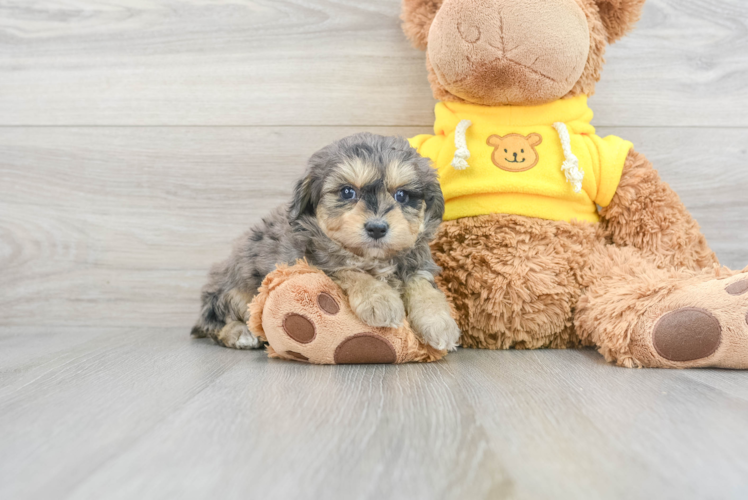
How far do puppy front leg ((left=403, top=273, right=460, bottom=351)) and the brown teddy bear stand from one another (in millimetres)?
249

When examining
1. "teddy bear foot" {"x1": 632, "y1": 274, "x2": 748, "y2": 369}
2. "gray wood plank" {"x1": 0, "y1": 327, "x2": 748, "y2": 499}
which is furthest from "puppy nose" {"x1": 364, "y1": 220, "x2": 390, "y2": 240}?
"teddy bear foot" {"x1": 632, "y1": 274, "x2": 748, "y2": 369}

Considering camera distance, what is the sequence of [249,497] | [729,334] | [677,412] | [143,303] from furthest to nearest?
[143,303] → [729,334] → [677,412] → [249,497]

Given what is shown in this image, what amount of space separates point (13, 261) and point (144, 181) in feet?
2.19

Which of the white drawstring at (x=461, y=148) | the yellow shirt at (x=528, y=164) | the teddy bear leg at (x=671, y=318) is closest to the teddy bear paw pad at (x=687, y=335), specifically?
the teddy bear leg at (x=671, y=318)

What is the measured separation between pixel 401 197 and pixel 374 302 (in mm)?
327

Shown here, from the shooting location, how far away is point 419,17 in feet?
6.59

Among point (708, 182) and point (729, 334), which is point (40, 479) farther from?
point (708, 182)

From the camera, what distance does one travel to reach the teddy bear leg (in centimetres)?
146

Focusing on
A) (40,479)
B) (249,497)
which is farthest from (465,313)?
(40,479)

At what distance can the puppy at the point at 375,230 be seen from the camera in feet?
5.04

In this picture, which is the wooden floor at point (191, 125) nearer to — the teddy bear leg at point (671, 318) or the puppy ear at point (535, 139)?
the puppy ear at point (535, 139)

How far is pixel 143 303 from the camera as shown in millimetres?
2445

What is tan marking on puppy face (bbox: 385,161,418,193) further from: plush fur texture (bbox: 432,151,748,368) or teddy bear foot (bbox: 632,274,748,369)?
teddy bear foot (bbox: 632,274,748,369)

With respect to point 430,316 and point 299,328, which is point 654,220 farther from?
point 299,328
